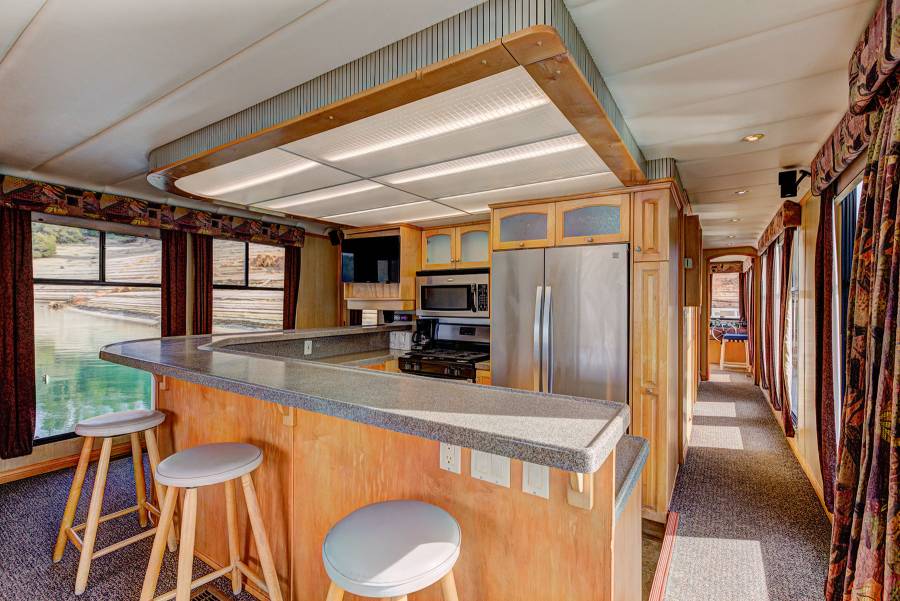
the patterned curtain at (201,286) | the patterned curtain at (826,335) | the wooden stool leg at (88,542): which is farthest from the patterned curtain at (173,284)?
the patterned curtain at (826,335)

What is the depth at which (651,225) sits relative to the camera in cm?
281

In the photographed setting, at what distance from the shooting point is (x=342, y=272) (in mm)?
4773

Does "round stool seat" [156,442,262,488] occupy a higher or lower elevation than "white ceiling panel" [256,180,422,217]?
lower

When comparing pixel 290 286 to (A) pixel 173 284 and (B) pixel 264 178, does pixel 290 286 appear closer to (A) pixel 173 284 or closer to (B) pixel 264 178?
(A) pixel 173 284

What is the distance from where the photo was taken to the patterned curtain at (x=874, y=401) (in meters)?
1.29

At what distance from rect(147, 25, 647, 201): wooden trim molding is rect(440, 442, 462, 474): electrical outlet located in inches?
45.7

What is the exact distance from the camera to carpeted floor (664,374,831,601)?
2.16 m

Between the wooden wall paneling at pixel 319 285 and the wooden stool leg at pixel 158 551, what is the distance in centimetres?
343

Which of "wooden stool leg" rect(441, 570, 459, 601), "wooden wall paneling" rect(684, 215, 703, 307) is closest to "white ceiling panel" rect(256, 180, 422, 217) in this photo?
"wooden stool leg" rect(441, 570, 459, 601)

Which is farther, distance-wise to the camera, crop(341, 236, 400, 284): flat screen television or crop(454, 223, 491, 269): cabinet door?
crop(341, 236, 400, 284): flat screen television

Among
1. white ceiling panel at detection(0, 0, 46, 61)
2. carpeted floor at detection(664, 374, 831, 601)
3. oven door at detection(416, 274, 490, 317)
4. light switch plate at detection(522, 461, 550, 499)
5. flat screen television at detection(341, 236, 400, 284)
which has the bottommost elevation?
carpeted floor at detection(664, 374, 831, 601)

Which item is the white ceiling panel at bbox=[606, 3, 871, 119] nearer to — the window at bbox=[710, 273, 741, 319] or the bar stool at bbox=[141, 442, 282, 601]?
the bar stool at bbox=[141, 442, 282, 601]

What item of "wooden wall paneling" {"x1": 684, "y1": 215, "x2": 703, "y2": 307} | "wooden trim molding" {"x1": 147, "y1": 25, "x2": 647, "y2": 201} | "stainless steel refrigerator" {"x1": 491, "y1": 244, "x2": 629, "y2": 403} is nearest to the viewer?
"wooden trim molding" {"x1": 147, "y1": 25, "x2": 647, "y2": 201}

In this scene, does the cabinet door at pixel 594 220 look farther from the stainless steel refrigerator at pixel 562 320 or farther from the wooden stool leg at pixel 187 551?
the wooden stool leg at pixel 187 551
